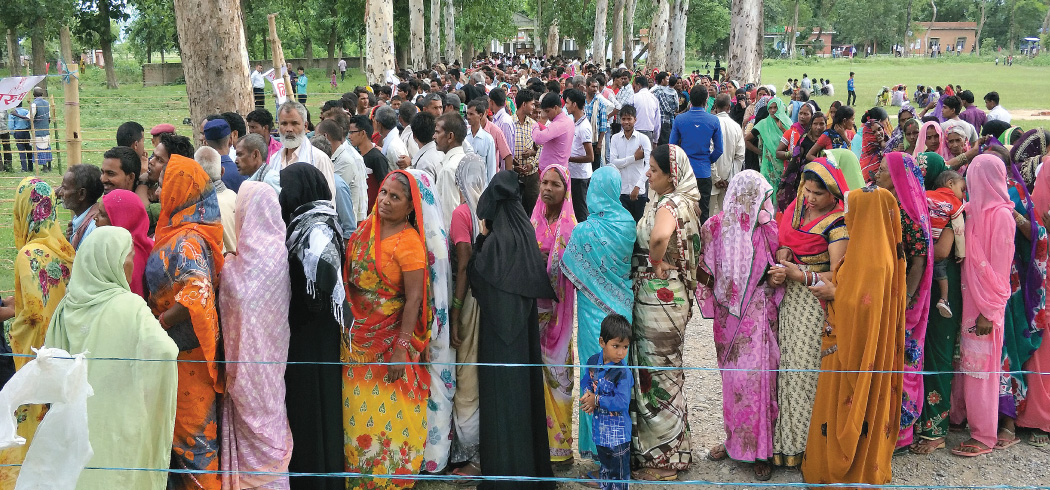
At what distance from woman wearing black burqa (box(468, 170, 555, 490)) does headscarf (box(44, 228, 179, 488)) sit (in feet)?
4.75

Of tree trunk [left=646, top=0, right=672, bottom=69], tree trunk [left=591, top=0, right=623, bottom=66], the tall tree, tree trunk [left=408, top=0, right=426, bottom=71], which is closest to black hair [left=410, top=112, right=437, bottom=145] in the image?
tree trunk [left=408, top=0, right=426, bottom=71]

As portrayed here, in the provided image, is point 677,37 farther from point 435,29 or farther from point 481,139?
point 481,139

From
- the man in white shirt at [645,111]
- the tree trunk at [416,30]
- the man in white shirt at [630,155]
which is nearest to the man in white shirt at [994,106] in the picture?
the man in white shirt at [645,111]

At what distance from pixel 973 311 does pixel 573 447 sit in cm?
234

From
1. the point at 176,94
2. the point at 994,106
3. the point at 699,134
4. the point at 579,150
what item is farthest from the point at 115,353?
the point at 176,94

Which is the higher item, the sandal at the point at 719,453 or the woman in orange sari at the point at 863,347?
the woman in orange sari at the point at 863,347

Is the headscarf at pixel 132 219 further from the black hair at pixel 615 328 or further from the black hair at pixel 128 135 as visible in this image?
the black hair at pixel 615 328

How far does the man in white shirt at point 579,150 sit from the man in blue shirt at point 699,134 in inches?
35.3

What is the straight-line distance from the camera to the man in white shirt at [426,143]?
6355mm

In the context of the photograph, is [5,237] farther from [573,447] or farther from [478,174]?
[573,447]

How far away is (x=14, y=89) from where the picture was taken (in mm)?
7492

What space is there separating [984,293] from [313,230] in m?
3.53

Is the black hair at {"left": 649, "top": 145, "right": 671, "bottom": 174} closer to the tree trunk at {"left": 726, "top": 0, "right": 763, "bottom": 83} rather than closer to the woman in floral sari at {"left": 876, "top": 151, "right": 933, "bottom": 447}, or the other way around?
the woman in floral sari at {"left": 876, "top": 151, "right": 933, "bottom": 447}

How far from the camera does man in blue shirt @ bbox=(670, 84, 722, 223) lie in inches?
348
